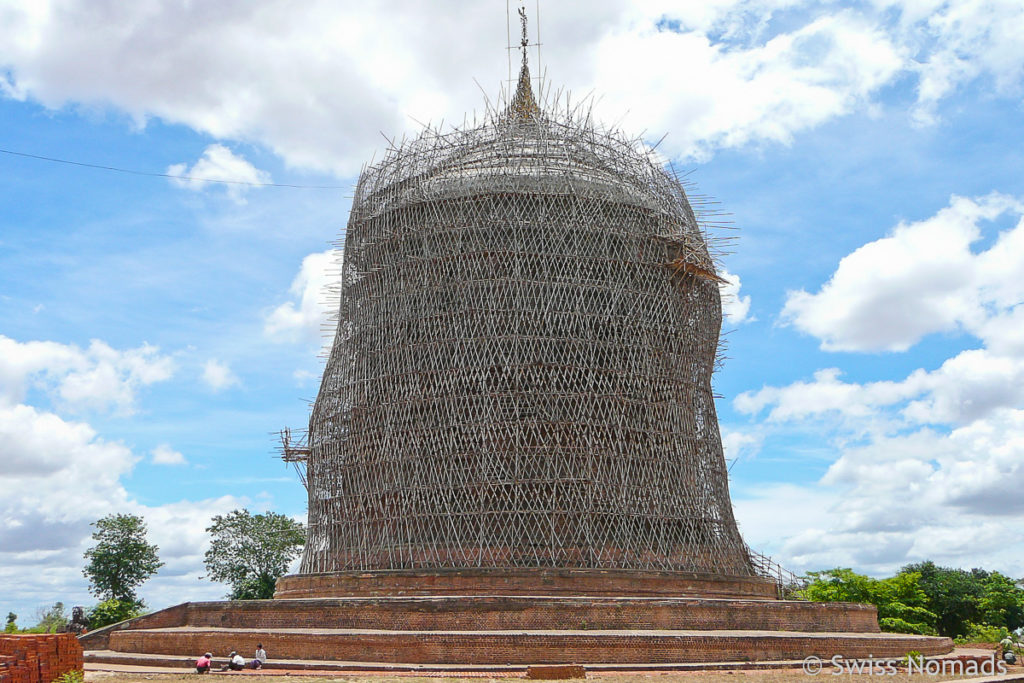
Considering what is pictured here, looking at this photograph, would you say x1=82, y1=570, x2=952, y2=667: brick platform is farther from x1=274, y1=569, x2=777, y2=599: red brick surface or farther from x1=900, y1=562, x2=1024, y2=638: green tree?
x1=900, y1=562, x2=1024, y2=638: green tree

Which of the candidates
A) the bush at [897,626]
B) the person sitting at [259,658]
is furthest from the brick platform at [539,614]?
the bush at [897,626]

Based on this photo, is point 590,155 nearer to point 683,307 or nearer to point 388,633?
point 683,307

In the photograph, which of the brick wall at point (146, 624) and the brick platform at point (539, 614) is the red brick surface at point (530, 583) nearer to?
the brick platform at point (539, 614)

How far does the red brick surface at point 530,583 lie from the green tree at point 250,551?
14.9 metres

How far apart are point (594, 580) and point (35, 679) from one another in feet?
45.6

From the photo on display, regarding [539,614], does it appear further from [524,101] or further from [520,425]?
[524,101]

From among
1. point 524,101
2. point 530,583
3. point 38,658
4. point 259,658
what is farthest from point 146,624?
point 524,101

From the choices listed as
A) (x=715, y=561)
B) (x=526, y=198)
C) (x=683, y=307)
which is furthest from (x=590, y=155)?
(x=715, y=561)

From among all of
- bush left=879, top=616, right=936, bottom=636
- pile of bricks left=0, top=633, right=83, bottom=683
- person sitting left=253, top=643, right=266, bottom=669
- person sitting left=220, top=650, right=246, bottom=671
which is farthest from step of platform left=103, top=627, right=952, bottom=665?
bush left=879, top=616, right=936, bottom=636

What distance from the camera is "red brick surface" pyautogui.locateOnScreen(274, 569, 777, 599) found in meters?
24.1

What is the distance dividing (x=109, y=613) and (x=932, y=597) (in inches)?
1189

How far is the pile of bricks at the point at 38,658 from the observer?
1359 centimetres

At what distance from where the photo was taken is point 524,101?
1405 inches

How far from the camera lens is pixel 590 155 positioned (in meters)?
31.4
